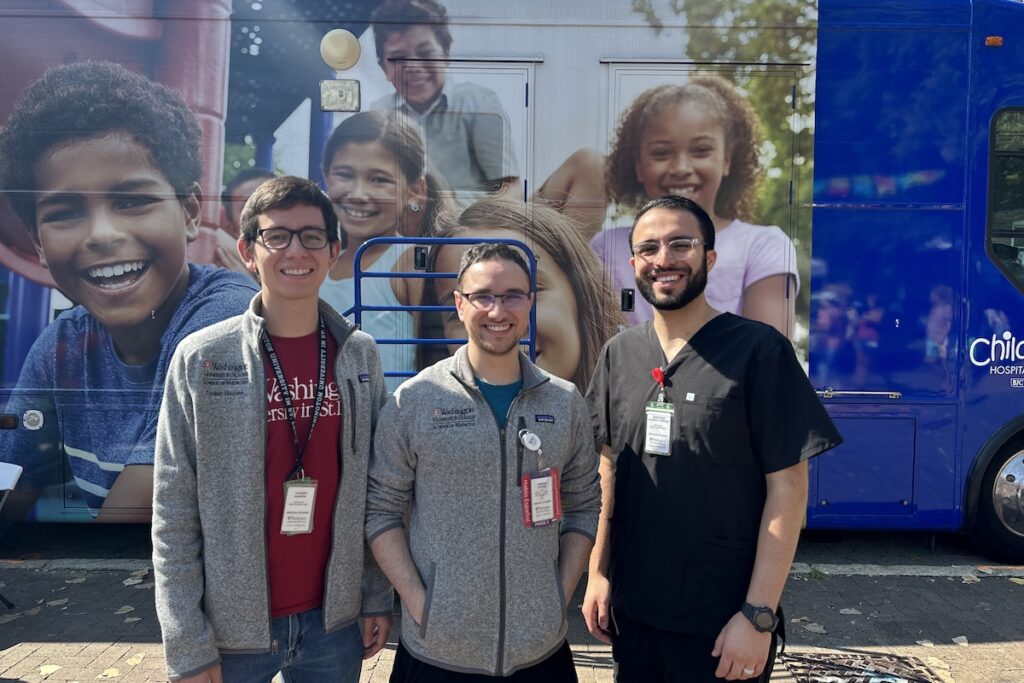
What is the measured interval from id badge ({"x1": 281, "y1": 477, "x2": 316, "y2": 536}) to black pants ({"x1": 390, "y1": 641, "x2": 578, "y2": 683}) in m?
0.47

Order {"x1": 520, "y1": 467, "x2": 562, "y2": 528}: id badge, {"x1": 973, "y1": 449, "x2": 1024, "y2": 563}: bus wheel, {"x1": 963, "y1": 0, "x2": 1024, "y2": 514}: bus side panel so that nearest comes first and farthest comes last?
{"x1": 520, "y1": 467, "x2": 562, "y2": 528}: id badge, {"x1": 963, "y1": 0, "x2": 1024, "y2": 514}: bus side panel, {"x1": 973, "y1": 449, "x2": 1024, "y2": 563}: bus wheel

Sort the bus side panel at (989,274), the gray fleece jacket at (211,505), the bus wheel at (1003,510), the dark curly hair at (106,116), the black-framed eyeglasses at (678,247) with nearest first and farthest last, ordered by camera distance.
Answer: the gray fleece jacket at (211,505)
the black-framed eyeglasses at (678,247)
the dark curly hair at (106,116)
the bus side panel at (989,274)
the bus wheel at (1003,510)

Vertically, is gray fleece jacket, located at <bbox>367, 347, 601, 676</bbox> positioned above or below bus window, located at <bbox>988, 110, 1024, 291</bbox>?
below

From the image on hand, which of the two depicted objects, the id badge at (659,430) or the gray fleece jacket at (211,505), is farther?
the id badge at (659,430)

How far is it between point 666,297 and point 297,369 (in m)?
1.06

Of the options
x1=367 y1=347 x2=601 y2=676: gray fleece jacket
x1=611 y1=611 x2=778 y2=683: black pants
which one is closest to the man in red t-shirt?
x1=367 y1=347 x2=601 y2=676: gray fleece jacket

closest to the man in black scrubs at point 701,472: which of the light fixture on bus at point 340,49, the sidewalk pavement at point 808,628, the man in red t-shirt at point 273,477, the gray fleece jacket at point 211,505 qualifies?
the man in red t-shirt at point 273,477

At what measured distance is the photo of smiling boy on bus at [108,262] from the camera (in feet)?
14.9

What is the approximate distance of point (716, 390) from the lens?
6.57 ft

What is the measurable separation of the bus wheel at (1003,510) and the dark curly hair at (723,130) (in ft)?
8.47

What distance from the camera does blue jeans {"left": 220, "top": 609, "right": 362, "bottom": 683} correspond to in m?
1.94

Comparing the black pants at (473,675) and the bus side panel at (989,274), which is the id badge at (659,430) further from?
the bus side panel at (989,274)

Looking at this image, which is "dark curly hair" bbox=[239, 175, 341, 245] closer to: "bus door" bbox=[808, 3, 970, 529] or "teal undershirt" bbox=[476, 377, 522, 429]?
"teal undershirt" bbox=[476, 377, 522, 429]

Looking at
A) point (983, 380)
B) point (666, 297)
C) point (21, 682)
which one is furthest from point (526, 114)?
point (21, 682)
